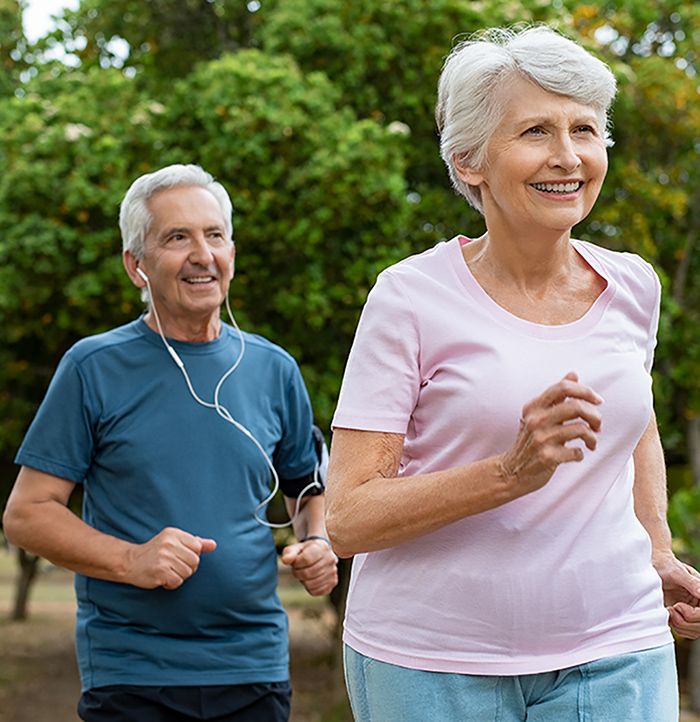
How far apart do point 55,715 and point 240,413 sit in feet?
31.5

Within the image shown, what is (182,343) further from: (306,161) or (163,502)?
(306,161)

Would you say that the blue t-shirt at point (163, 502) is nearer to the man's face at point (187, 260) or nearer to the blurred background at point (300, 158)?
the man's face at point (187, 260)

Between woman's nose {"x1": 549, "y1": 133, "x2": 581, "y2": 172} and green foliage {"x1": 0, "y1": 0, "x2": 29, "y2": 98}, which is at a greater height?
green foliage {"x1": 0, "y1": 0, "x2": 29, "y2": 98}

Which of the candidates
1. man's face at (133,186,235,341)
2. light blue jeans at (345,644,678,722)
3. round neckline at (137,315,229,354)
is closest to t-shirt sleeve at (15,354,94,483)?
round neckline at (137,315,229,354)

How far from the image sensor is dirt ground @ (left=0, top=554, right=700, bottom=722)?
11.5 m

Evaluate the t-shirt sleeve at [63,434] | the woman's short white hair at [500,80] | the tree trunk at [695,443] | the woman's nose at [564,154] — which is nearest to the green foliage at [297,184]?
the tree trunk at [695,443]

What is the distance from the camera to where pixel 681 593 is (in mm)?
2229

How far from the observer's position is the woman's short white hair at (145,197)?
3.40m

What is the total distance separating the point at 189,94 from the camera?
9031 mm

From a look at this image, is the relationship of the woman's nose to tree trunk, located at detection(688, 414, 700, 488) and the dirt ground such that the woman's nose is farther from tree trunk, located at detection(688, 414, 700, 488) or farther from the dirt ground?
tree trunk, located at detection(688, 414, 700, 488)

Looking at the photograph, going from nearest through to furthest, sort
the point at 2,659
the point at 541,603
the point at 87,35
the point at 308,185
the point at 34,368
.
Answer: the point at 541,603 < the point at 308,185 < the point at 34,368 < the point at 87,35 < the point at 2,659

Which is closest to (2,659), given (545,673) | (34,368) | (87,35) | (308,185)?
(34,368)

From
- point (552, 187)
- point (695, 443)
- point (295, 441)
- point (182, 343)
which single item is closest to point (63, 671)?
point (695, 443)

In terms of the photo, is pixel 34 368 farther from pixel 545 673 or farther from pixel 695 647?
pixel 545 673
